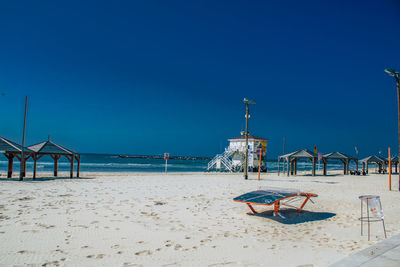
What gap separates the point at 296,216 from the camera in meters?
7.92

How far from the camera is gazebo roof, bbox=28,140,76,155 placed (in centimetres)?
1856

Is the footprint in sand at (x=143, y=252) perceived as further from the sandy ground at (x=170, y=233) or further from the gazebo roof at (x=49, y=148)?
the gazebo roof at (x=49, y=148)

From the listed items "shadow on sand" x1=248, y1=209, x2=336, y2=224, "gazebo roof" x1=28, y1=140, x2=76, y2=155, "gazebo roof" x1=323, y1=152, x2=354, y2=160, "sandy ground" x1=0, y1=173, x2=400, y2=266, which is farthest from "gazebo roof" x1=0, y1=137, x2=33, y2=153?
"gazebo roof" x1=323, y1=152, x2=354, y2=160

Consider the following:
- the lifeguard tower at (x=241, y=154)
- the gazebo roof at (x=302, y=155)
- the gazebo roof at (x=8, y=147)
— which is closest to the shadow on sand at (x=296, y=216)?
the gazebo roof at (x=8, y=147)

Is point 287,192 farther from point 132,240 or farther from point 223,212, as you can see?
point 132,240

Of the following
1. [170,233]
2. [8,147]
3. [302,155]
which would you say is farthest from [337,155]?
[170,233]

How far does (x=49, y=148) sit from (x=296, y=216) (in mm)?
16801

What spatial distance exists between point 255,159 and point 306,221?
31596 millimetres

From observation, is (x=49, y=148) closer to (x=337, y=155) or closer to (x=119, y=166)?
(x=337, y=155)

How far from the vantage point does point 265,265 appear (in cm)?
423

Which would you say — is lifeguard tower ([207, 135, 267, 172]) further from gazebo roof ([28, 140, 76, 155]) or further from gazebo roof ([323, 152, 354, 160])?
gazebo roof ([28, 140, 76, 155])

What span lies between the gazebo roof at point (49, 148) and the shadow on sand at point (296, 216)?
15516mm

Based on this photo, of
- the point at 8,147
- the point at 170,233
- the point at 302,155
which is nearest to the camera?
the point at 170,233

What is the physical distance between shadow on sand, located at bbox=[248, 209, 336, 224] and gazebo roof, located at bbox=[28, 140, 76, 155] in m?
15.5
